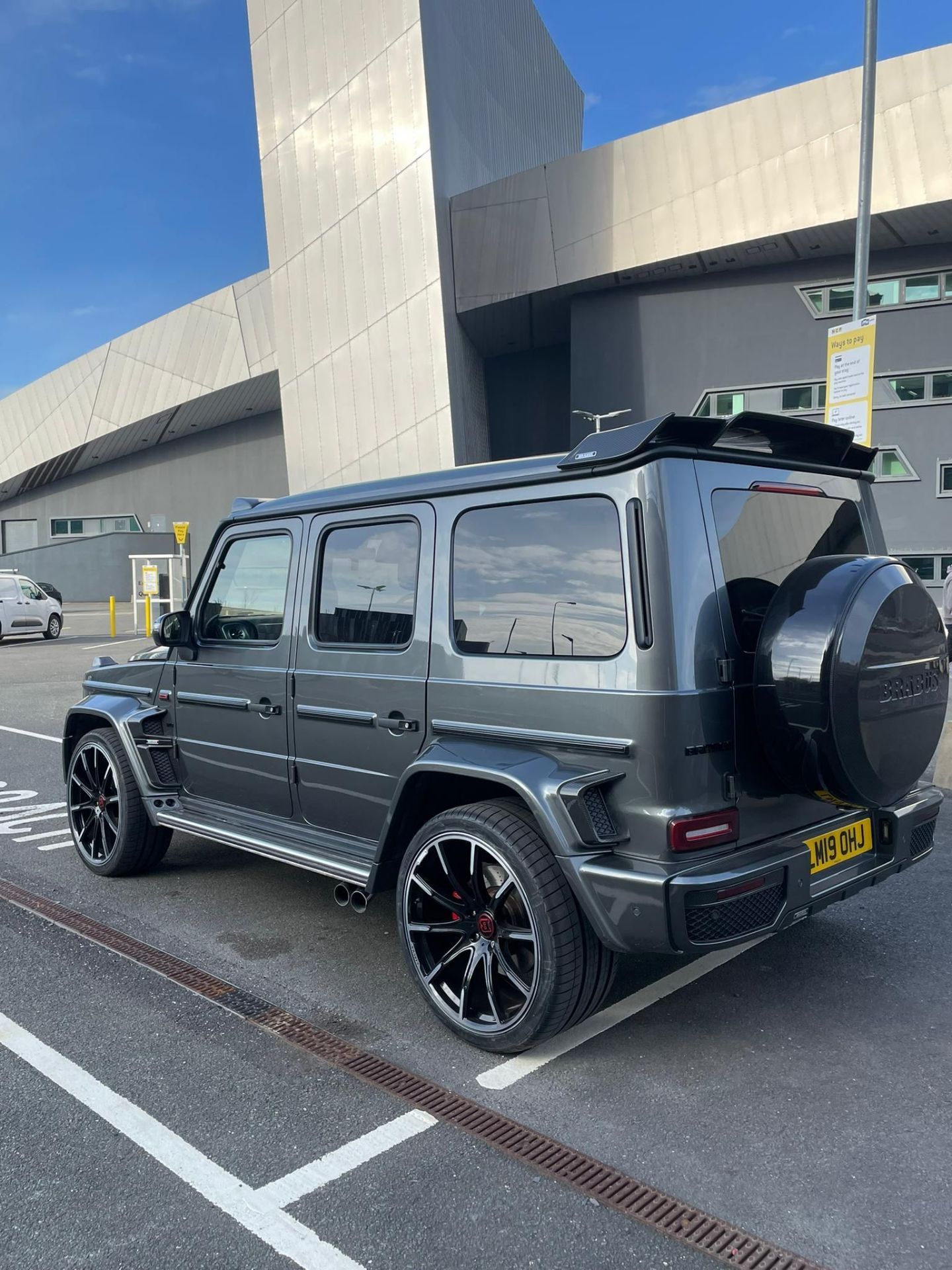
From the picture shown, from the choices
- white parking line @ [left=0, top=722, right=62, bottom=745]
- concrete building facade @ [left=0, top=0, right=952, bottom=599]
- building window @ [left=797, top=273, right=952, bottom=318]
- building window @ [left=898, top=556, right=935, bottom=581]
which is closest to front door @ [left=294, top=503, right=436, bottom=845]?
white parking line @ [left=0, top=722, right=62, bottom=745]

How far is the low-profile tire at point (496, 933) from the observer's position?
3.02 m

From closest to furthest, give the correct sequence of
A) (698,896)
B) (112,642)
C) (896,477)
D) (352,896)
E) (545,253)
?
(698,896) → (352,896) → (112,642) → (896,477) → (545,253)

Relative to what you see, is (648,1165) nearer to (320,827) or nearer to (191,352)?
(320,827)

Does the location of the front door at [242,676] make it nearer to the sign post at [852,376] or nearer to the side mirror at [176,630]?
the side mirror at [176,630]

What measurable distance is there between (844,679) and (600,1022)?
1.45 meters

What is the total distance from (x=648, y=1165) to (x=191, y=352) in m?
42.4

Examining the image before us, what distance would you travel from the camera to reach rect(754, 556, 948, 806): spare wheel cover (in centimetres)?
294

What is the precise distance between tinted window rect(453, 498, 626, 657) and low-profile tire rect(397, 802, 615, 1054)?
0.57 meters

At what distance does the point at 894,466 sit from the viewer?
80.5 feet

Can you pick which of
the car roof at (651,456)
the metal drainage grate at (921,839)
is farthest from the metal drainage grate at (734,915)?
the car roof at (651,456)

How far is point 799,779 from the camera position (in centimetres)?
304

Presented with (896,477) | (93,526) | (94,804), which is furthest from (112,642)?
(93,526)

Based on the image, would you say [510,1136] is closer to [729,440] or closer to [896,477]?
[729,440]

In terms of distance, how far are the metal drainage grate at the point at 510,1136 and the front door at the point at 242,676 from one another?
79cm
